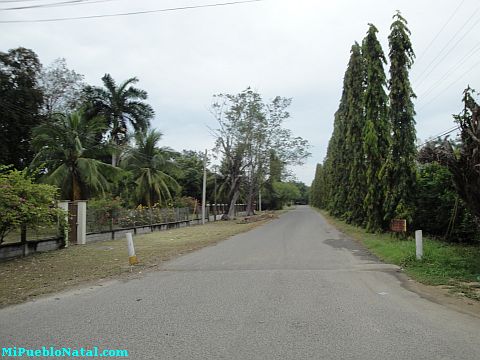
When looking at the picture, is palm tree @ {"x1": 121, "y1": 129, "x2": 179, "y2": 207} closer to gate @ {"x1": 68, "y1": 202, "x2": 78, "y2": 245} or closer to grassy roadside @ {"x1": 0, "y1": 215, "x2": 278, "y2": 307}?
gate @ {"x1": 68, "y1": 202, "x2": 78, "y2": 245}

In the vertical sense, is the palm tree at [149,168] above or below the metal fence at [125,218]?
above

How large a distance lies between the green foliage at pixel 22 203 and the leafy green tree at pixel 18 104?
16400 millimetres

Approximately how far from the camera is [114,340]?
5316mm

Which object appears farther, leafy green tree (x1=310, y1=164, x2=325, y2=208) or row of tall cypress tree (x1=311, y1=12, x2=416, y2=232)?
leafy green tree (x1=310, y1=164, x2=325, y2=208)

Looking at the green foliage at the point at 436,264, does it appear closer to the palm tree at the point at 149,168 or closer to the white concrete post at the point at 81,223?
the white concrete post at the point at 81,223

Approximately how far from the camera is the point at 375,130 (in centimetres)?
2275

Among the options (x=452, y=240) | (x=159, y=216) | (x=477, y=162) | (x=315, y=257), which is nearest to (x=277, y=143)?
(x=159, y=216)

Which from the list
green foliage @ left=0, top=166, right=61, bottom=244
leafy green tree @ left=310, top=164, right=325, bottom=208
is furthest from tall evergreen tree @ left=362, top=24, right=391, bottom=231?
leafy green tree @ left=310, top=164, right=325, bottom=208

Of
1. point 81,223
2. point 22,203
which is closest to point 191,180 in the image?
point 81,223

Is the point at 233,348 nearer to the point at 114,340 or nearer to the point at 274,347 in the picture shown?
the point at 274,347

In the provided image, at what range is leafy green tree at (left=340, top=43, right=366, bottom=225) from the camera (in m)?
26.9

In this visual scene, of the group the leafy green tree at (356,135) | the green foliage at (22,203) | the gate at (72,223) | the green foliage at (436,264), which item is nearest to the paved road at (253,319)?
the green foliage at (436,264)

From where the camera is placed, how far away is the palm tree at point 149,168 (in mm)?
35781

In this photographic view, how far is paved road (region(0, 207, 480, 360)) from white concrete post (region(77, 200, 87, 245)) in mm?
9411
